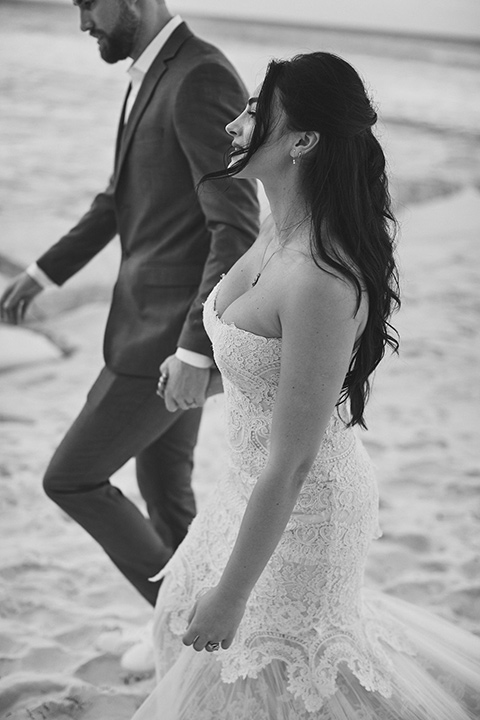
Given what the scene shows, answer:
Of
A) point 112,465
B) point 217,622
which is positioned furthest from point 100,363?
point 217,622

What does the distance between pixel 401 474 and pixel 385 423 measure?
0.50 metres

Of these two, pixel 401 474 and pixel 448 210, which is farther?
pixel 448 210

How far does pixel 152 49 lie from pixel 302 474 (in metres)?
1.01

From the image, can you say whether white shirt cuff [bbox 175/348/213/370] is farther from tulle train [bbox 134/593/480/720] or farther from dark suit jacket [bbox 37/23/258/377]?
tulle train [bbox 134/593/480/720]

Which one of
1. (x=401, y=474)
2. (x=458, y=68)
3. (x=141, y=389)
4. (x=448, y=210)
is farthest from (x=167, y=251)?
(x=458, y=68)

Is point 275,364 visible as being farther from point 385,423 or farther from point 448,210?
point 448,210

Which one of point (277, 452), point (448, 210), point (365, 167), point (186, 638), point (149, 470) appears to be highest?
point (365, 167)

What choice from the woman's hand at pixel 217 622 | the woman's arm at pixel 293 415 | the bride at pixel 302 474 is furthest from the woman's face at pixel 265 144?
the woman's hand at pixel 217 622

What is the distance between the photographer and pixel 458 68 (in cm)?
848

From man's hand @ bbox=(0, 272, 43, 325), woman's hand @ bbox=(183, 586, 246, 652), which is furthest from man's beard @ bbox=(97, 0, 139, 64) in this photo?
woman's hand @ bbox=(183, 586, 246, 652)

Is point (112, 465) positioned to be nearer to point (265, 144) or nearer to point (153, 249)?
point (153, 249)

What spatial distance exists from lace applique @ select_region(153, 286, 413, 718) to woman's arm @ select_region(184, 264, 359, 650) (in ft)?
0.45

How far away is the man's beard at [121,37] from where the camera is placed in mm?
1765

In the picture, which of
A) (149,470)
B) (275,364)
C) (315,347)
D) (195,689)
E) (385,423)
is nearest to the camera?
(315,347)
